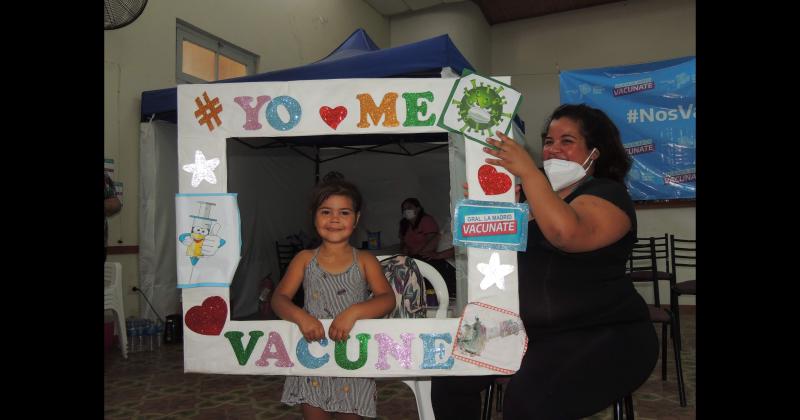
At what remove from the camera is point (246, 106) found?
56.0 inches

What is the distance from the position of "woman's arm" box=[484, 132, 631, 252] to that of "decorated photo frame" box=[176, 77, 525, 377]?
84mm

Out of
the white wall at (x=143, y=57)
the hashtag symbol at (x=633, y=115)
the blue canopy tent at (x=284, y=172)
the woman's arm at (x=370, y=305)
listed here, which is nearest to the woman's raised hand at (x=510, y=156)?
the woman's arm at (x=370, y=305)

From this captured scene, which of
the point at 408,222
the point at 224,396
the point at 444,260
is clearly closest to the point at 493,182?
the point at 224,396

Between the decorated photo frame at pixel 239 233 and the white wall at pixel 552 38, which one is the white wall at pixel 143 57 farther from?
the decorated photo frame at pixel 239 233

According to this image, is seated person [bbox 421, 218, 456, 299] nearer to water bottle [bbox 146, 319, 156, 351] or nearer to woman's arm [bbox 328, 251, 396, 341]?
water bottle [bbox 146, 319, 156, 351]

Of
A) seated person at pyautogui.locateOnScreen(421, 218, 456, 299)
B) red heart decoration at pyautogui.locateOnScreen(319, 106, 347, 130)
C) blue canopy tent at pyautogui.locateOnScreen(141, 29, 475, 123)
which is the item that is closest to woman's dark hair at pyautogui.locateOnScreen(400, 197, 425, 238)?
seated person at pyautogui.locateOnScreen(421, 218, 456, 299)

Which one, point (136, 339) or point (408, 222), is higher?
point (408, 222)

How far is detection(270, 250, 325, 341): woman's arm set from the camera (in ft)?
4.50

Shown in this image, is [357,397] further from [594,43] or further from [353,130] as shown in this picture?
[594,43]

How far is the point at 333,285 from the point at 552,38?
25.3 ft

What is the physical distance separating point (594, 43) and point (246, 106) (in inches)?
302

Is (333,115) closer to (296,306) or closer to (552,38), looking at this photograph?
(296,306)

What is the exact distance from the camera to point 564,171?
1.48m

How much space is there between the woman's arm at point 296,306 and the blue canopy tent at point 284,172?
1.90m
